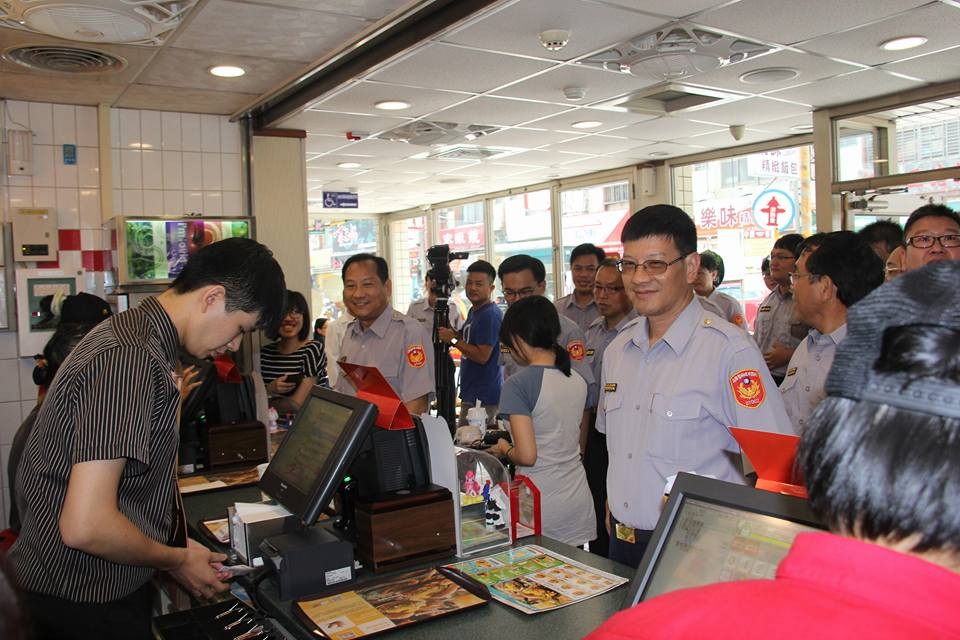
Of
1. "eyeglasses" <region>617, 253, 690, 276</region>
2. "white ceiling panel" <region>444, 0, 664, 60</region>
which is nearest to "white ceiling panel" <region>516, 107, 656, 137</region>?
"white ceiling panel" <region>444, 0, 664, 60</region>

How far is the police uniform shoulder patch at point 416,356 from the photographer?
11.4 ft

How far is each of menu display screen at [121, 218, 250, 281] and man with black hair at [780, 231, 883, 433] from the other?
10.6 ft

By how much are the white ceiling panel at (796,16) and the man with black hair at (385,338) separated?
79.5 inches

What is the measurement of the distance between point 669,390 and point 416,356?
171 centimetres

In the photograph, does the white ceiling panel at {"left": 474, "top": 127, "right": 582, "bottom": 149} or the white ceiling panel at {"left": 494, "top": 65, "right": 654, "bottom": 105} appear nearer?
the white ceiling panel at {"left": 494, "top": 65, "right": 654, "bottom": 105}

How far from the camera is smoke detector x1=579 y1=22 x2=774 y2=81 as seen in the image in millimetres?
3928

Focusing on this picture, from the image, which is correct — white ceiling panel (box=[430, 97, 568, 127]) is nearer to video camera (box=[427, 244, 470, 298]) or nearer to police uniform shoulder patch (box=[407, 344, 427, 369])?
video camera (box=[427, 244, 470, 298])

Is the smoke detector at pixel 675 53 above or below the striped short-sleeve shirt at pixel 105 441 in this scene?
above

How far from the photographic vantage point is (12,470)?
2.24 meters

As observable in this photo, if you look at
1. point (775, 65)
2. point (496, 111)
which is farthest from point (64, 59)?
point (775, 65)

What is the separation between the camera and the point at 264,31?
143 inches

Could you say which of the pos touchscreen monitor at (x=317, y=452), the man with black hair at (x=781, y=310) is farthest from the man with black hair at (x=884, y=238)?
the pos touchscreen monitor at (x=317, y=452)

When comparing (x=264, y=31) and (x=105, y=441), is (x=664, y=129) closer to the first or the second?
(x=264, y=31)

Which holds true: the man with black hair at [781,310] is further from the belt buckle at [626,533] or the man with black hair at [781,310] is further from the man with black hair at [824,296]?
the belt buckle at [626,533]
